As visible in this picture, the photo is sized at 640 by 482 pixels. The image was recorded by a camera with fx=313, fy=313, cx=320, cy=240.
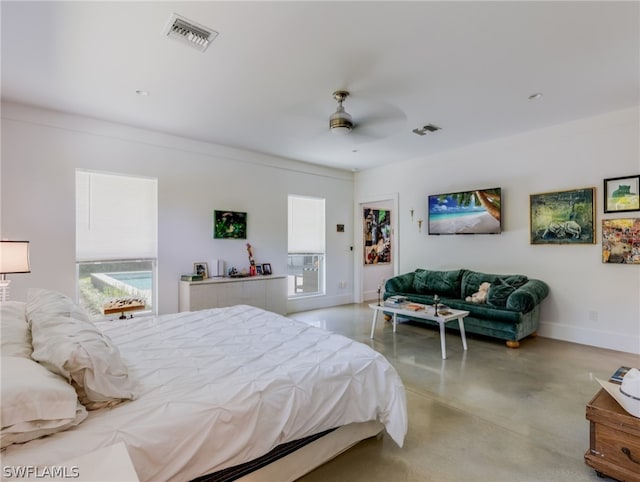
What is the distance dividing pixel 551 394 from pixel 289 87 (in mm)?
3718

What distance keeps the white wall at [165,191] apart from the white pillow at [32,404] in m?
3.26

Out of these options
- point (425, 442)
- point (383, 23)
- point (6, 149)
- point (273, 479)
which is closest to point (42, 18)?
point (6, 149)

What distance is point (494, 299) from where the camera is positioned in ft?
13.5

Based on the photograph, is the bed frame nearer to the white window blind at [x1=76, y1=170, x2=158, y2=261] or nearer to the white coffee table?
the white coffee table

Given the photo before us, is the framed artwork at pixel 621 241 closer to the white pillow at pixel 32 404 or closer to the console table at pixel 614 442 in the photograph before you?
the console table at pixel 614 442

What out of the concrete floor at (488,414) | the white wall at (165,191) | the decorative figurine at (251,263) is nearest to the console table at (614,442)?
the concrete floor at (488,414)

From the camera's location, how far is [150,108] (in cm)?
367

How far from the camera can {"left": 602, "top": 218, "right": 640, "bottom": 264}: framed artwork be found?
3.72m

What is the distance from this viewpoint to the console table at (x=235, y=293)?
446cm

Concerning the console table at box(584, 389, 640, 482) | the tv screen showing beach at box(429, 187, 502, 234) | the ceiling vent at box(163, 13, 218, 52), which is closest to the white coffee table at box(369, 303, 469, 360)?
the tv screen showing beach at box(429, 187, 502, 234)

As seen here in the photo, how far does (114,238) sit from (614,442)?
5.15m

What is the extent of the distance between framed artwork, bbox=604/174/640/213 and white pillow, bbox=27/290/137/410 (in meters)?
5.21

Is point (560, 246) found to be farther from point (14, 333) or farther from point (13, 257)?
point (13, 257)

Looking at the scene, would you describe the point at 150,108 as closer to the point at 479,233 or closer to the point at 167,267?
the point at 167,267
